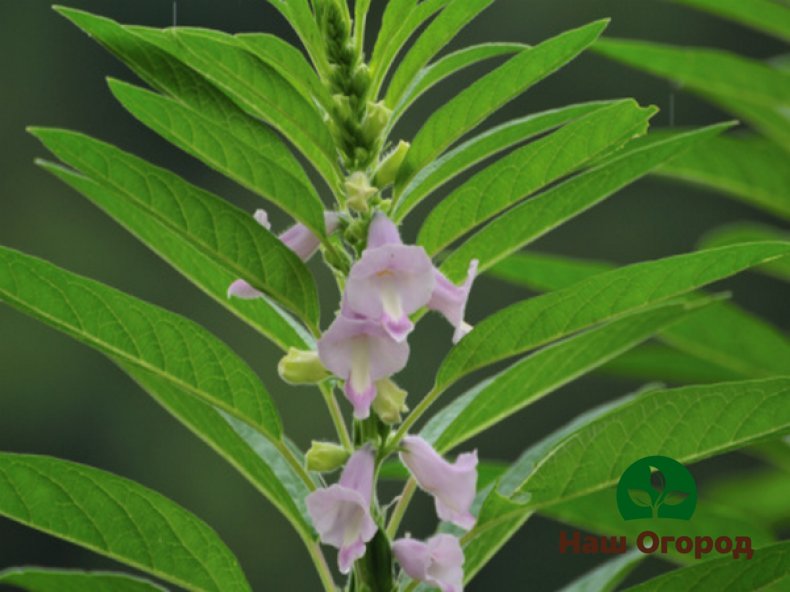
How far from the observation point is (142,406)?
15.1 metres

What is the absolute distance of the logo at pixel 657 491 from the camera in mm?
1602

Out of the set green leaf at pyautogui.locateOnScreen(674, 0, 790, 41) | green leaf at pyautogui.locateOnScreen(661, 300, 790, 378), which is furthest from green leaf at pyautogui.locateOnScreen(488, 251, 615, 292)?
green leaf at pyautogui.locateOnScreen(674, 0, 790, 41)

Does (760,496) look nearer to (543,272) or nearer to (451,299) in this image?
(543,272)

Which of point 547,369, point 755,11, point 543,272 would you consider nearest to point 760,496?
point 543,272

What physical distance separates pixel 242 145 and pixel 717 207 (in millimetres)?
13363

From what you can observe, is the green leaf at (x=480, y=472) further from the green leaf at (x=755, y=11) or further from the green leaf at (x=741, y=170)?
the green leaf at (x=755, y=11)

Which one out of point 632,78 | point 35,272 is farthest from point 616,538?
point 632,78

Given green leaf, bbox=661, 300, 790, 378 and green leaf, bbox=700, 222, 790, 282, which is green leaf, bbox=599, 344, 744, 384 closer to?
green leaf, bbox=661, 300, 790, 378

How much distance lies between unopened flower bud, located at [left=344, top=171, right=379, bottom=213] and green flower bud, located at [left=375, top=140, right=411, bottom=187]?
0.05 metres

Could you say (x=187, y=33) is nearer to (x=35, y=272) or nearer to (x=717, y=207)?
(x=35, y=272)

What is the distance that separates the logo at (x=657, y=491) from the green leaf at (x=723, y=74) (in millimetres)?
815

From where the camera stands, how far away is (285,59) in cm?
157

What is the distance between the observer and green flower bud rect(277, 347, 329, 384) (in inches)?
61.4

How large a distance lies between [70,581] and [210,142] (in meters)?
0.49
